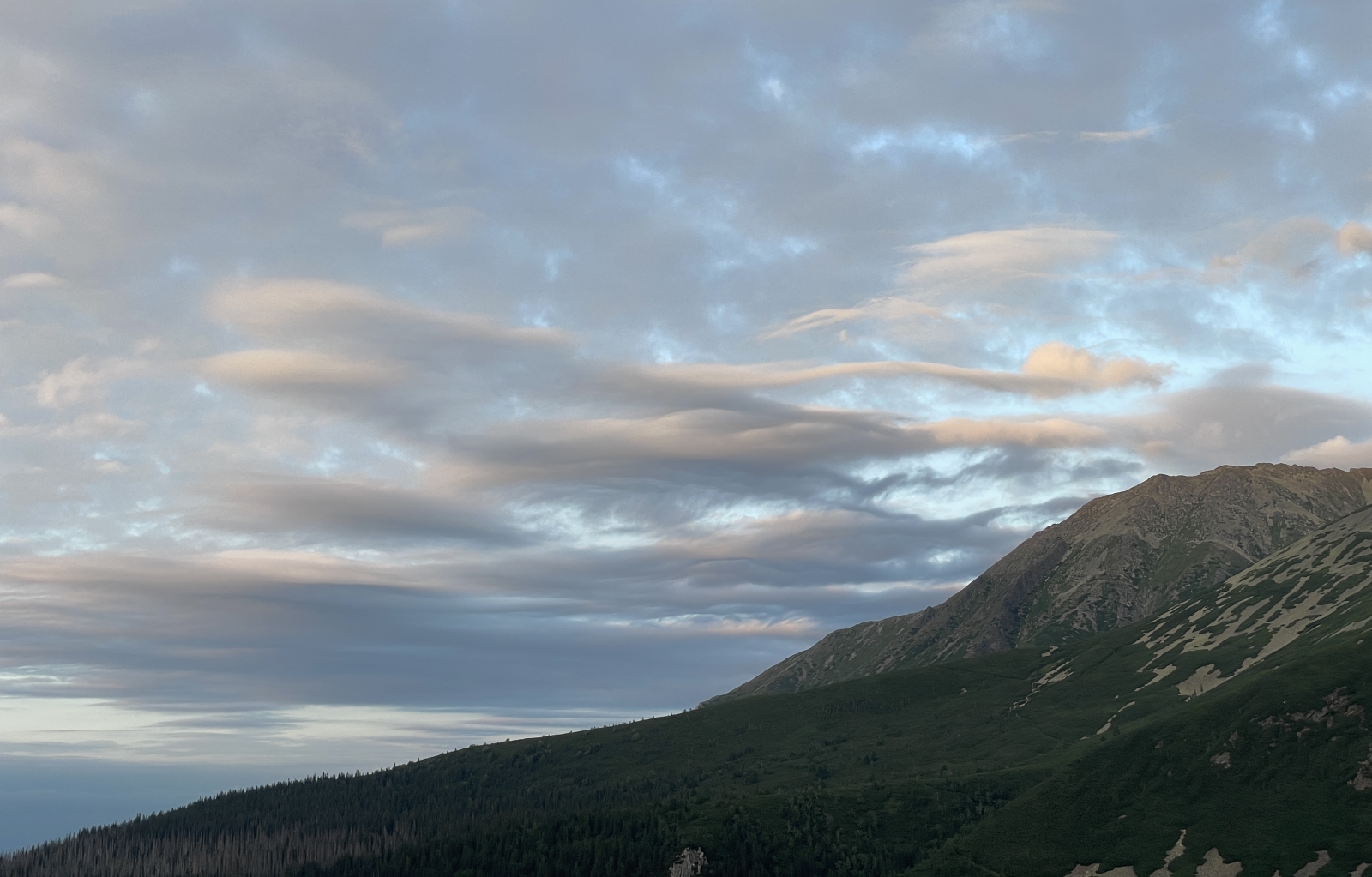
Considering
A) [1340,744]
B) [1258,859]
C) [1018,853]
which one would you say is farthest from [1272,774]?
[1018,853]

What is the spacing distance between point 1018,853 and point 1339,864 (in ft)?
187

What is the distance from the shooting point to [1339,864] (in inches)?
6299

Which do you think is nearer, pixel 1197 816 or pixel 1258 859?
pixel 1258 859

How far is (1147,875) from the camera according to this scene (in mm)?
177375

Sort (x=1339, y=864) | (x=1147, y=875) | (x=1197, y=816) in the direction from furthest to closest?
(x=1197, y=816) → (x=1147, y=875) → (x=1339, y=864)

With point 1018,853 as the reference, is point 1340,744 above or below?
Result: above

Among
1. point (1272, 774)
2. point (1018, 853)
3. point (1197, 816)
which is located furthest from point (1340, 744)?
point (1018, 853)

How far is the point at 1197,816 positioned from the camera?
7470 inches

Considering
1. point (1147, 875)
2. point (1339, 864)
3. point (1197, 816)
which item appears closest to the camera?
point (1339, 864)

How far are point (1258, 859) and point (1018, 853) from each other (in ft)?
148

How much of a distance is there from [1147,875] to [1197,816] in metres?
20.5

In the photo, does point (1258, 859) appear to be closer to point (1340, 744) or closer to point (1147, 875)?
point (1147, 875)

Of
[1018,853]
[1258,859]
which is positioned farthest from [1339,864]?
[1018,853]

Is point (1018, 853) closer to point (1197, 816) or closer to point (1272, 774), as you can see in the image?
point (1197, 816)
